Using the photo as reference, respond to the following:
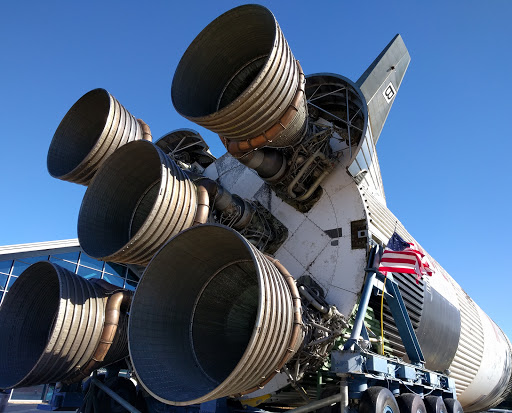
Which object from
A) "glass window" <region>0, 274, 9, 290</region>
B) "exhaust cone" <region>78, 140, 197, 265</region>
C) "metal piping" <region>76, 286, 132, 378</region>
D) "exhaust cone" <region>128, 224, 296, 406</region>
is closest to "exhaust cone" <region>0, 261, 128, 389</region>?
"metal piping" <region>76, 286, 132, 378</region>

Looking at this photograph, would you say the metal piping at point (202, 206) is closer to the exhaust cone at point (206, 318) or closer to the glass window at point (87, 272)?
the exhaust cone at point (206, 318)

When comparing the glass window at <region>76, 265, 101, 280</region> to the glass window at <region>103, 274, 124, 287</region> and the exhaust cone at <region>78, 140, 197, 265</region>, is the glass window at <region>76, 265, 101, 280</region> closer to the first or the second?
the glass window at <region>103, 274, 124, 287</region>

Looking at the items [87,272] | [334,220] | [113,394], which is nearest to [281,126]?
[334,220]

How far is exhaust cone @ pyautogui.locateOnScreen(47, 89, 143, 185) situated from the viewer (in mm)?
6209

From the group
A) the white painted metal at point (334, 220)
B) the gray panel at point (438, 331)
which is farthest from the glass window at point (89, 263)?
the gray panel at point (438, 331)

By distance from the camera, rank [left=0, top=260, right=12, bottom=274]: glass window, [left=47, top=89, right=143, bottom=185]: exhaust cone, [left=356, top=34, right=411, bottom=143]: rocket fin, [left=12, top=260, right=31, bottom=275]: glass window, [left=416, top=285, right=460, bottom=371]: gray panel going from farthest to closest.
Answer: [left=12, top=260, right=31, bottom=275]: glass window < [left=0, top=260, right=12, bottom=274]: glass window < [left=356, top=34, right=411, bottom=143]: rocket fin < [left=416, top=285, right=460, bottom=371]: gray panel < [left=47, top=89, right=143, bottom=185]: exhaust cone

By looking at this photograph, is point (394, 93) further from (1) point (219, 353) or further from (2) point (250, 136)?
(1) point (219, 353)

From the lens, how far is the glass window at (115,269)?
53.5 ft

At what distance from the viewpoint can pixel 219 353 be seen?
5340mm

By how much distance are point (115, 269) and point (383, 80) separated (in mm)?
12229

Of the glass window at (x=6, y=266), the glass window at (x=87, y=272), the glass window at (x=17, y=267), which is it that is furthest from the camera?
the glass window at (x=87, y=272)

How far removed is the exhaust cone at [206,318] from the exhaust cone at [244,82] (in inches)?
60.5

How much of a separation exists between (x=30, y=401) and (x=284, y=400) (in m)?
13.2

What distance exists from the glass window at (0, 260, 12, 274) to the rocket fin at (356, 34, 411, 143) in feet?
40.8
